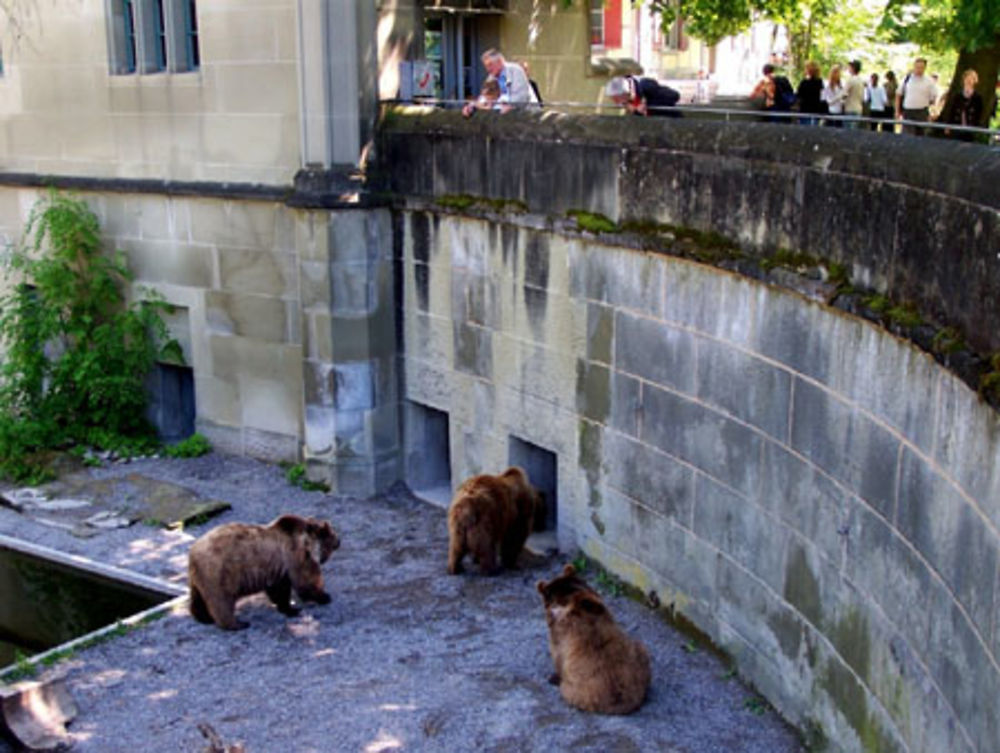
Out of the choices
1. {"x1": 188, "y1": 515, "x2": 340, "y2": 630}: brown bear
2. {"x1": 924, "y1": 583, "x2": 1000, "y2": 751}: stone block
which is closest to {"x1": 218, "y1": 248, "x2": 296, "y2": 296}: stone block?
{"x1": 188, "y1": 515, "x2": 340, "y2": 630}: brown bear

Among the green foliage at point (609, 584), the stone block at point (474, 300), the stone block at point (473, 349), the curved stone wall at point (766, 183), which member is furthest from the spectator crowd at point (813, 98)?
the green foliage at point (609, 584)

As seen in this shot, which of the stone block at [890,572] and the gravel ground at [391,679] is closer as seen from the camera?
the stone block at [890,572]

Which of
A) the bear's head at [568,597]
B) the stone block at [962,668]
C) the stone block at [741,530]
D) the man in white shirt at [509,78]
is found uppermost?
the man in white shirt at [509,78]

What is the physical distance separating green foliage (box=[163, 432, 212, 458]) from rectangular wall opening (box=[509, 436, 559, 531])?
4.45m

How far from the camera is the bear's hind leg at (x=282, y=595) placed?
1026 cm

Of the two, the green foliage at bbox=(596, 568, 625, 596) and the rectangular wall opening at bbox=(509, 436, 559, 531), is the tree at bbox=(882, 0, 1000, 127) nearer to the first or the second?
the rectangular wall opening at bbox=(509, 436, 559, 531)

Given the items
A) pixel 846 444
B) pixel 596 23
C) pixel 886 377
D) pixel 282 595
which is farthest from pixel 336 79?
pixel 886 377

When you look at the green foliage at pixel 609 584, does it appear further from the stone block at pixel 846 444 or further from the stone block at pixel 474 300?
the stone block at pixel 846 444

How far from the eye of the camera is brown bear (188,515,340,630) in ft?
32.7

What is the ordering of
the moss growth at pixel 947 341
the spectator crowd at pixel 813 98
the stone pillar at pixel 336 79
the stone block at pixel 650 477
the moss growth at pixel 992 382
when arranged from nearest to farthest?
the moss growth at pixel 992 382 → the moss growth at pixel 947 341 → the stone block at pixel 650 477 → the spectator crowd at pixel 813 98 → the stone pillar at pixel 336 79

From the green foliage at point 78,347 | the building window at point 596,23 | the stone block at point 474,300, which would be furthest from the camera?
the building window at point 596,23

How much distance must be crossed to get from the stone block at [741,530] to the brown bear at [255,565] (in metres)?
3.04

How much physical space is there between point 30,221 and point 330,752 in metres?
9.23

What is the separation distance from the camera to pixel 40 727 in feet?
A: 28.1
